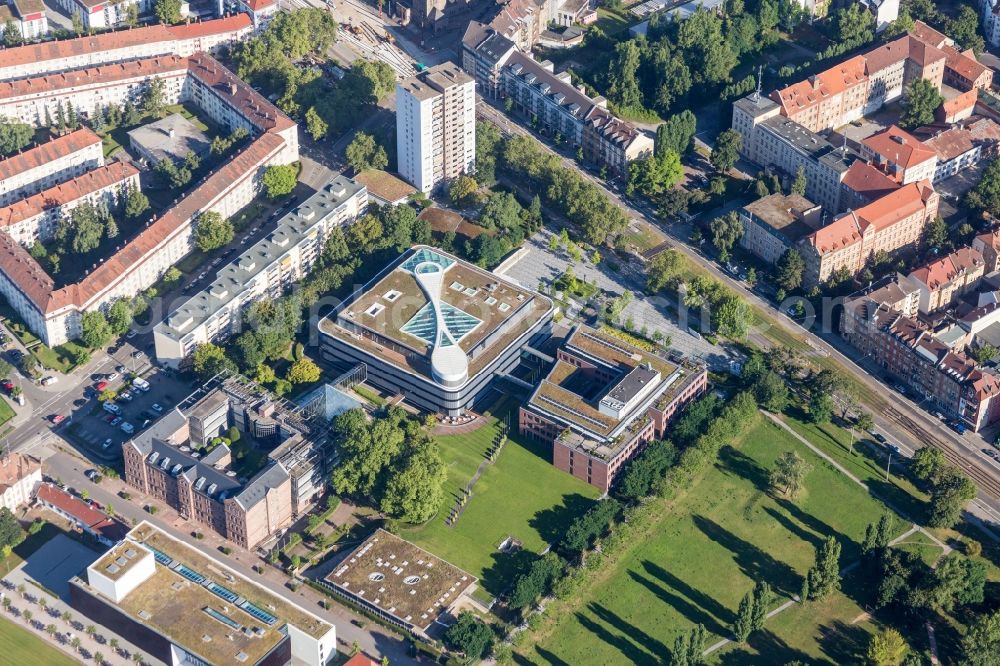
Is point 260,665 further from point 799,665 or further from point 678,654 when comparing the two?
point 799,665

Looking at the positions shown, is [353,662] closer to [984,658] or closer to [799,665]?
[799,665]

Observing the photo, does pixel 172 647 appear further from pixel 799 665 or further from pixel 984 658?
pixel 984 658

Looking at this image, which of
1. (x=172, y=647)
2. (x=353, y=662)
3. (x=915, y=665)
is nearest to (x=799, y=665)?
(x=915, y=665)

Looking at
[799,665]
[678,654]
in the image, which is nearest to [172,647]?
[678,654]

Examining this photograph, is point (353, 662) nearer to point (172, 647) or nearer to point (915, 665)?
point (172, 647)

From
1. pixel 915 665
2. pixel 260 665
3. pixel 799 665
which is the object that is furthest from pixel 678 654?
pixel 260 665

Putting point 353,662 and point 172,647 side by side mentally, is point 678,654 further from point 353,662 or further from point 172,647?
point 172,647

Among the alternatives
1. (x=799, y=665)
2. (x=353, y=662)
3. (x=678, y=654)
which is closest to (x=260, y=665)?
(x=353, y=662)
